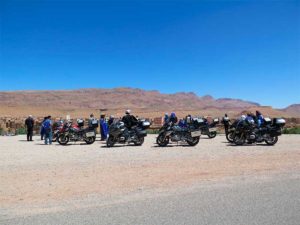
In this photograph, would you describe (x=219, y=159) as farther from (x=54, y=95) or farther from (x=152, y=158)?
(x=54, y=95)

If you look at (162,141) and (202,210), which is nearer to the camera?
(202,210)

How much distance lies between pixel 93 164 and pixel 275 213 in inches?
312

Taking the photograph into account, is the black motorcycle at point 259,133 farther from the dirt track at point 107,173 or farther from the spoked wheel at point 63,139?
the spoked wheel at point 63,139

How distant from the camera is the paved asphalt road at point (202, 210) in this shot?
663cm

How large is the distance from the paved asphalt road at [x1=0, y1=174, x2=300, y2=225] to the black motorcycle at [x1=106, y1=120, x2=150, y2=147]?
12511mm

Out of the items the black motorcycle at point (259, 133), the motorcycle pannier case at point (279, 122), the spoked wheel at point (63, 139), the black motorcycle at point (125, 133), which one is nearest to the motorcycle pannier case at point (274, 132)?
the black motorcycle at point (259, 133)

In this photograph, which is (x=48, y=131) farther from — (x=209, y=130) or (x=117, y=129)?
(x=209, y=130)

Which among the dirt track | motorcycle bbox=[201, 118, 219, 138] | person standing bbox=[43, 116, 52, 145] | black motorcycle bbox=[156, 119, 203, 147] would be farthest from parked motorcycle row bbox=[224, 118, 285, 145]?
person standing bbox=[43, 116, 52, 145]

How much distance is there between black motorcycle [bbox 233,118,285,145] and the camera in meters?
21.8

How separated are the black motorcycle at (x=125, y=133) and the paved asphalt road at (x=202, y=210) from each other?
1251 centimetres

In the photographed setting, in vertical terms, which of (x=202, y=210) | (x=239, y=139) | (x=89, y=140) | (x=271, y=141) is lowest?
(x=202, y=210)

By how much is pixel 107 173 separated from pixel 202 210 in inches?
196

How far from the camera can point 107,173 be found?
11773 millimetres

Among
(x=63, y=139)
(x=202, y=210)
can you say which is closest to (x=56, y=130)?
(x=63, y=139)
